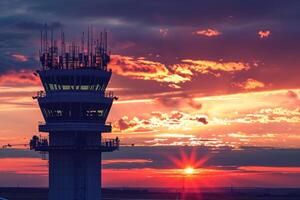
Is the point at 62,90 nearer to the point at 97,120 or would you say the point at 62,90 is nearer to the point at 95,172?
the point at 97,120

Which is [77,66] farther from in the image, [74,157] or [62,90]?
[74,157]

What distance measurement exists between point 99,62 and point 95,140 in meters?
11.6

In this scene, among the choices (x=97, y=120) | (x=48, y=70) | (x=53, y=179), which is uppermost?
(x=48, y=70)

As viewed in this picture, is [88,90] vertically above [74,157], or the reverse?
[88,90]

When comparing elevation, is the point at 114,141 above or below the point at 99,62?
below

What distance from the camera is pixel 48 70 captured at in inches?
4437

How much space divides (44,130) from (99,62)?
1301 centimetres

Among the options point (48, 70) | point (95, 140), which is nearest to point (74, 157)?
point (95, 140)

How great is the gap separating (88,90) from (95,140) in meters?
8.12

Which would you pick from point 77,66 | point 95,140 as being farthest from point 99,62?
point 95,140

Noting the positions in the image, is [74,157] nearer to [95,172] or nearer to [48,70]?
[95,172]

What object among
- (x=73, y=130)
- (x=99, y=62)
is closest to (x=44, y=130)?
(x=73, y=130)

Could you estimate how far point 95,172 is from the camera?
116188 millimetres

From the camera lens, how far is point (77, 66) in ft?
377
